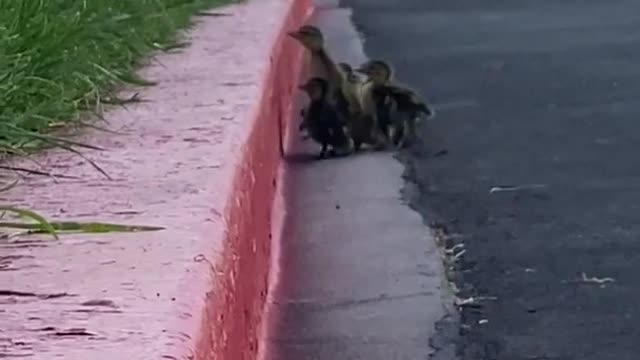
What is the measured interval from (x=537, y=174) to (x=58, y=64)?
246 cm

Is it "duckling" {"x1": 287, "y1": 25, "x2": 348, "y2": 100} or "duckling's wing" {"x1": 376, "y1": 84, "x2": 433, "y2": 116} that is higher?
"duckling" {"x1": 287, "y1": 25, "x2": 348, "y2": 100}

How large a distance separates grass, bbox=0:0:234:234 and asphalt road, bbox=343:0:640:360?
40.2 inches

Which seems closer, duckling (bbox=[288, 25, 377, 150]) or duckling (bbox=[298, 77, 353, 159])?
duckling (bbox=[288, 25, 377, 150])

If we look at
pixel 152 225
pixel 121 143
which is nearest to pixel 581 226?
pixel 121 143

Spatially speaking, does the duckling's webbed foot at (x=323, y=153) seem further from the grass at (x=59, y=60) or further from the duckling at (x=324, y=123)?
the grass at (x=59, y=60)

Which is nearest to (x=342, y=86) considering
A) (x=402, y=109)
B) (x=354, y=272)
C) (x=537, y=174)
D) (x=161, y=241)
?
(x=402, y=109)

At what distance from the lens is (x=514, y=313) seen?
456 centimetres

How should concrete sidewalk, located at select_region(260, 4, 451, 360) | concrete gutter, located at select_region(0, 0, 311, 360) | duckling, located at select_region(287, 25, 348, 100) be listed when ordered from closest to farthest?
concrete gutter, located at select_region(0, 0, 311, 360)
concrete sidewalk, located at select_region(260, 4, 451, 360)
duckling, located at select_region(287, 25, 348, 100)

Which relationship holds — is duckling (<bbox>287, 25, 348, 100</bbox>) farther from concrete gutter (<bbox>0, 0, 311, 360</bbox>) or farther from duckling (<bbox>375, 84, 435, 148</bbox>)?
concrete gutter (<bbox>0, 0, 311, 360</bbox>)

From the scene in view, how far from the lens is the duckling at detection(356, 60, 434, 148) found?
730cm

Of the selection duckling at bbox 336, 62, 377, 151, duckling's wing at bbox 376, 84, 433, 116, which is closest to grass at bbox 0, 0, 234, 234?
duckling at bbox 336, 62, 377, 151

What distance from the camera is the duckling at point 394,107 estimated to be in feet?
23.9

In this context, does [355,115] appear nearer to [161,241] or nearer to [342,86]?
[342,86]

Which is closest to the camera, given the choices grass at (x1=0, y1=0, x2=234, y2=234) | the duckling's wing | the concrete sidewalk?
grass at (x1=0, y1=0, x2=234, y2=234)
